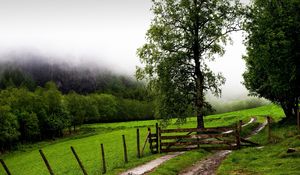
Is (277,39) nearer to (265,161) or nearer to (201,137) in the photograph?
(201,137)

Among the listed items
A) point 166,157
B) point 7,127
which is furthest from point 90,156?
point 7,127

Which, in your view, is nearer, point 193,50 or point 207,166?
point 207,166

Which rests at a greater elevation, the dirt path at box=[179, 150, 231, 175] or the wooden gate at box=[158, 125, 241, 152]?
the wooden gate at box=[158, 125, 241, 152]

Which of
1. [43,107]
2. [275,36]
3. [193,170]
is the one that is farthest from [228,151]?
[43,107]

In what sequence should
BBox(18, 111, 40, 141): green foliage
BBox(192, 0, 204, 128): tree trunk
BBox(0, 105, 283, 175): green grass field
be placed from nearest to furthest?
BBox(0, 105, 283, 175): green grass field → BBox(192, 0, 204, 128): tree trunk → BBox(18, 111, 40, 141): green foliage

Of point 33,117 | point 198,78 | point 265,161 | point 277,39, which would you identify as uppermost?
point 277,39

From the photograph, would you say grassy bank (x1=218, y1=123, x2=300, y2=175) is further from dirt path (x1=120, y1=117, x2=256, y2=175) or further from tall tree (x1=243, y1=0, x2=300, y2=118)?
tall tree (x1=243, y1=0, x2=300, y2=118)

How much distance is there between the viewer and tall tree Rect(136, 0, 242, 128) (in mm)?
51062

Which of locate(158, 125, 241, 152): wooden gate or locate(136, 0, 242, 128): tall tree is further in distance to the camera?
locate(136, 0, 242, 128): tall tree

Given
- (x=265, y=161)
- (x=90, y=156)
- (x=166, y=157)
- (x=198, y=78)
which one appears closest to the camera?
(x=265, y=161)

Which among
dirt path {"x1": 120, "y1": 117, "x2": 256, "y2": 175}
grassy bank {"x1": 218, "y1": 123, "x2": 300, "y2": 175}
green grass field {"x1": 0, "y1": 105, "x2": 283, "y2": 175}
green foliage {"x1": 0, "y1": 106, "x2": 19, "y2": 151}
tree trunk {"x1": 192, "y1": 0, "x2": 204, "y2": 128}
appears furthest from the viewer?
green foliage {"x1": 0, "y1": 106, "x2": 19, "y2": 151}

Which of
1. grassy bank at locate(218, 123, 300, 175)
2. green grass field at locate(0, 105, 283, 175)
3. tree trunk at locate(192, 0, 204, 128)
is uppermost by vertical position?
tree trunk at locate(192, 0, 204, 128)

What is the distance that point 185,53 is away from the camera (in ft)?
168

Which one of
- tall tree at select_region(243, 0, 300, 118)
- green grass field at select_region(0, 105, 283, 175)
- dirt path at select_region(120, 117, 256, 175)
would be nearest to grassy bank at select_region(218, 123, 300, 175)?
dirt path at select_region(120, 117, 256, 175)
